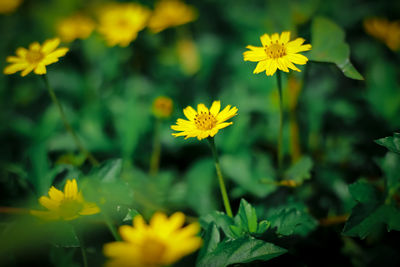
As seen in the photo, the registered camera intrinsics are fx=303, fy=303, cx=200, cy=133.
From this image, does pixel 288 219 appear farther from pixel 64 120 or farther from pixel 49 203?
pixel 64 120

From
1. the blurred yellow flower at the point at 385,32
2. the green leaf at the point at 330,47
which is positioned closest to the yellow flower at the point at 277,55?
the green leaf at the point at 330,47

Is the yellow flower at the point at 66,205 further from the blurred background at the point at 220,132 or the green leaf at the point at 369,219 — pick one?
the green leaf at the point at 369,219

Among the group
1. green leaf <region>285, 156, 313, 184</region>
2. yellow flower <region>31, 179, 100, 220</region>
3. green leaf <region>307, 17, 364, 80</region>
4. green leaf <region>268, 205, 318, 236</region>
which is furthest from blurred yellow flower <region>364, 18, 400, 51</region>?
yellow flower <region>31, 179, 100, 220</region>

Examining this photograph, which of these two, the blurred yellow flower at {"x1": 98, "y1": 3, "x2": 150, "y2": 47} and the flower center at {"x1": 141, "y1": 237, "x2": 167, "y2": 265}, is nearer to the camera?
the flower center at {"x1": 141, "y1": 237, "x2": 167, "y2": 265}

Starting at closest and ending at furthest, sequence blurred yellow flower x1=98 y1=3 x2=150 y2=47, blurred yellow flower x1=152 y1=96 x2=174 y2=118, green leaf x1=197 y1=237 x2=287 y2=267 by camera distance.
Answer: green leaf x1=197 y1=237 x2=287 y2=267
blurred yellow flower x1=152 y1=96 x2=174 y2=118
blurred yellow flower x1=98 y1=3 x2=150 y2=47

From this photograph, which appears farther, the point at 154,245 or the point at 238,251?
the point at 238,251

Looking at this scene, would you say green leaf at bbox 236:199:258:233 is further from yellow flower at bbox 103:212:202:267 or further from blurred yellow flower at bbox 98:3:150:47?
blurred yellow flower at bbox 98:3:150:47

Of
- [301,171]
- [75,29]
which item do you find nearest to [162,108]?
[301,171]

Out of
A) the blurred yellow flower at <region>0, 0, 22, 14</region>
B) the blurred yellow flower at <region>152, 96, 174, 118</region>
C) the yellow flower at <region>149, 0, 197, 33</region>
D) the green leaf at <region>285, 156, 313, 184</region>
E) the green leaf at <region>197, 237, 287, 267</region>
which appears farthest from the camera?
the blurred yellow flower at <region>0, 0, 22, 14</region>
